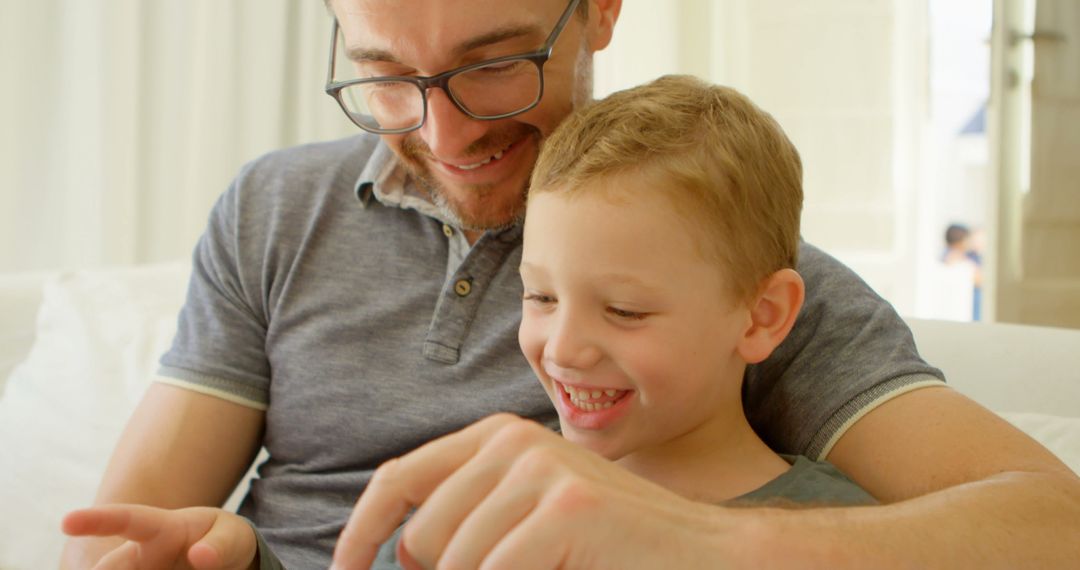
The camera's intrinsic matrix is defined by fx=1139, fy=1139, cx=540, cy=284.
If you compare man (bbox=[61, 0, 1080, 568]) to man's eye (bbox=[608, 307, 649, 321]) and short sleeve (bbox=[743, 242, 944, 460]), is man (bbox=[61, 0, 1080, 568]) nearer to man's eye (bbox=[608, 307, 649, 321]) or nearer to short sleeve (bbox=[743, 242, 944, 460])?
short sleeve (bbox=[743, 242, 944, 460])

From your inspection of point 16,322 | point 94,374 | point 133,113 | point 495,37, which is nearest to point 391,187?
point 495,37

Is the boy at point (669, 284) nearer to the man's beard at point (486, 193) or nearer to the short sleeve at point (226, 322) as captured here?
the man's beard at point (486, 193)

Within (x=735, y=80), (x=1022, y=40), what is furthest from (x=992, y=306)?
(x=735, y=80)

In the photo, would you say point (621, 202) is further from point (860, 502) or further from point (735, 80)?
point (735, 80)

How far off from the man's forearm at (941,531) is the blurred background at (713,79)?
8.49 feet

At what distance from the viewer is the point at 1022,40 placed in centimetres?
413

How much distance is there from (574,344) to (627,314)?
6 cm

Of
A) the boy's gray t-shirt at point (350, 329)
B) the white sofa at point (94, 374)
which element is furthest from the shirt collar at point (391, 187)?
the white sofa at point (94, 374)

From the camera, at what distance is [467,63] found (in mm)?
1282

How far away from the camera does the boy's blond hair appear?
1025 mm

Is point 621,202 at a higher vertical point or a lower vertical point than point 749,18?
lower

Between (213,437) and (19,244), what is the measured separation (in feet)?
6.10

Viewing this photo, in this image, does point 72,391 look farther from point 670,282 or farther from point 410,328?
point 670,282

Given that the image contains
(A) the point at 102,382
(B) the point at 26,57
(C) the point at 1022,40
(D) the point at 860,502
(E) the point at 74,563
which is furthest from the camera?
(C) the point at 1022,40
